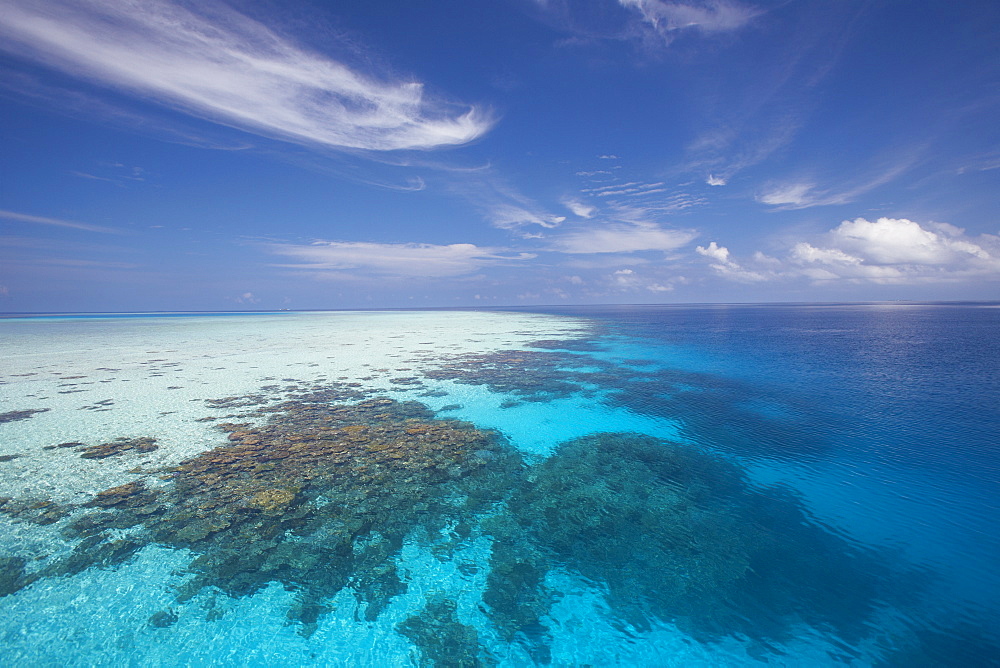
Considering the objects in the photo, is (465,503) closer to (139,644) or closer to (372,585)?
(372,585)

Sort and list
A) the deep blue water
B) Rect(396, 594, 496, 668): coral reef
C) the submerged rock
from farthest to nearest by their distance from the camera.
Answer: the submerged rock
the deep blue water
Rect(396, 594, 496, 668): coral reef

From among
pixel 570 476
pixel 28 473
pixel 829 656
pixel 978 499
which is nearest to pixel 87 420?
pixel 28 473

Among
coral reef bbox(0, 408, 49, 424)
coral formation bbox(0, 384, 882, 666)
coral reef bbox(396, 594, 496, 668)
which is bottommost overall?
coral reef bbox(396, 594, 496, 668)

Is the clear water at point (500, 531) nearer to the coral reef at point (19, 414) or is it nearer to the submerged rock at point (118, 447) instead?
the submerged rock at point (118, 447)

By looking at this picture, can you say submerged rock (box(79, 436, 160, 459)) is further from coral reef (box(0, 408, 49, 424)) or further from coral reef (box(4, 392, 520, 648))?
coral reef (box(0, 408, 49, 424))

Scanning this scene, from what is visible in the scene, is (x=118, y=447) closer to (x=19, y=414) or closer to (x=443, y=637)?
(x=19, y=414)

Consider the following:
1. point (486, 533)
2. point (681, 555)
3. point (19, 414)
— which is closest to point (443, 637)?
point (486, 533)

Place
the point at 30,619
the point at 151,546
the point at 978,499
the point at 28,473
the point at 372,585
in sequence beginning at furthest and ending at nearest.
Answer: the point at 28,473 → the point at 978,499 → the point at 151,546 → the point at 372,585 → the point at 30,619

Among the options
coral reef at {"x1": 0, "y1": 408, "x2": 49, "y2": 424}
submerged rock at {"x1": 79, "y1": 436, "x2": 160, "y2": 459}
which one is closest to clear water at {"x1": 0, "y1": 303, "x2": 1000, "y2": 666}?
submerged rock at {"x1": 79, "y1": 436, "x2": 160, "y2": 459}
